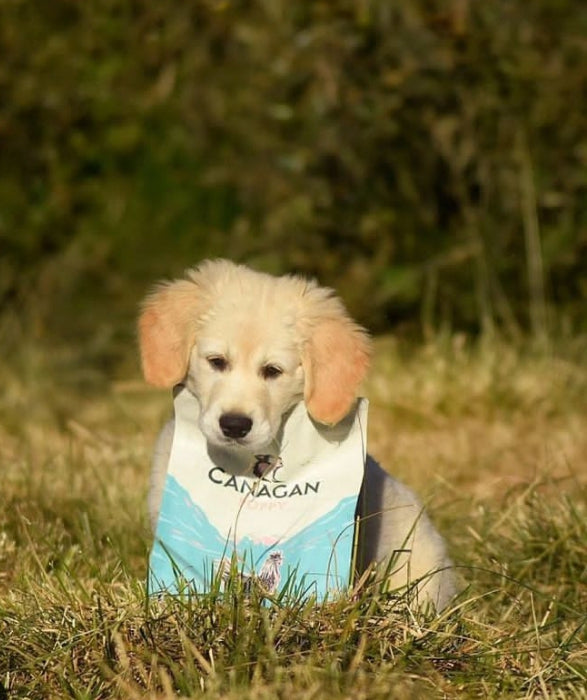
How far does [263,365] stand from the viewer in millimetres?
3824

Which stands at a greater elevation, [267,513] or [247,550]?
[267,513]

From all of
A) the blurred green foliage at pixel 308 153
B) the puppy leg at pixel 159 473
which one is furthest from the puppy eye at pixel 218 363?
the blurred green foliage at pixel 308 153

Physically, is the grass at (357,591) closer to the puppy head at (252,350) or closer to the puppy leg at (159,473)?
the puppy leg at (159,473)

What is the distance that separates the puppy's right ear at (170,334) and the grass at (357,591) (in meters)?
0.58

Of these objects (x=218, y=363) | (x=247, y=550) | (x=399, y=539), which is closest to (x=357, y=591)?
(x=247, y=550)

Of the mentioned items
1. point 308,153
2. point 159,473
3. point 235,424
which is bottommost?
point 159,473

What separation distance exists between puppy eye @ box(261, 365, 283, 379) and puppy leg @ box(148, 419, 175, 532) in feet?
Answer: 1.45

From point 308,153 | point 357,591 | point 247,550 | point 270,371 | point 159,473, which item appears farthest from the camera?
point 308,153

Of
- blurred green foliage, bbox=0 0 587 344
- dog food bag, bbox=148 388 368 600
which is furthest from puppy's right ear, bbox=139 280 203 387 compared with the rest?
blurred green foliage, bbox=0 0 587 344

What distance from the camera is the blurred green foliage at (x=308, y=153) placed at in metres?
7.39

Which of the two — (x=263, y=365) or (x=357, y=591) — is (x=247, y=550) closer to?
(x=357, y=591)

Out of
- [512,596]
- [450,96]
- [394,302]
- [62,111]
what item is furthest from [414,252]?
[512,596]

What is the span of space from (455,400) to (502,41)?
7.09 feet

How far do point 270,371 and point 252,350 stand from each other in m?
0.10
